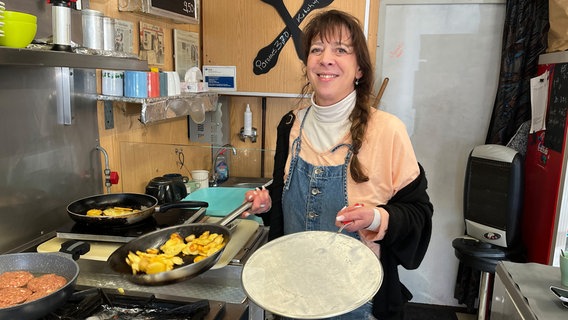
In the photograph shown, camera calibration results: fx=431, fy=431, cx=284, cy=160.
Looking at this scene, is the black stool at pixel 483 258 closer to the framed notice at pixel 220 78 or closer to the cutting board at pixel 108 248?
the cutting board at pixel 108 248

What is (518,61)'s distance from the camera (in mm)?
2533

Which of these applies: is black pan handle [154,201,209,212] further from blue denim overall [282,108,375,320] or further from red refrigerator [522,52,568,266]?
red refrigerator [522,52,568,266]

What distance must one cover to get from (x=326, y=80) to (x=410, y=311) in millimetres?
2255

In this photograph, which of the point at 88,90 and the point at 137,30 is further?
the point at 137,30

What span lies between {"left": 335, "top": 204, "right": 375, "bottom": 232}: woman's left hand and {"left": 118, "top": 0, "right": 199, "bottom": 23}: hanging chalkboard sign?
4.32 ft

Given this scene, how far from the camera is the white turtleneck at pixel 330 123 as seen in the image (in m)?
1.32

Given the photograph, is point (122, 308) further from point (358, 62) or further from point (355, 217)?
point (358, 62)

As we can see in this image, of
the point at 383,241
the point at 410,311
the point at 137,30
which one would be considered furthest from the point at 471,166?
the point at 137,30

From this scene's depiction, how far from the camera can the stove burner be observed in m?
1.10

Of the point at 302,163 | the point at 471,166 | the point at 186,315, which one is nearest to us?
the point at 186,315

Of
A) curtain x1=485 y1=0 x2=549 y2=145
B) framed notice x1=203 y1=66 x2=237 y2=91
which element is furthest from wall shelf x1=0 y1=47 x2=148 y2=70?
curtain x1=485 y1=0 x2=549 y2=145

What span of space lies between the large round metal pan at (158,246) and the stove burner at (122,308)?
0.10 m

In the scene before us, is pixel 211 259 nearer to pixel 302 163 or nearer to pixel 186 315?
pixel 186 315

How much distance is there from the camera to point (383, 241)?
124 cm
